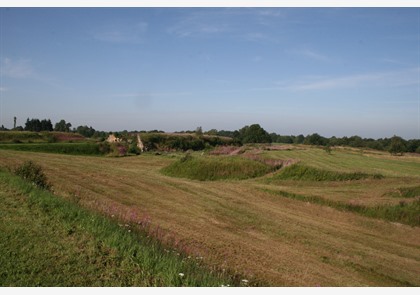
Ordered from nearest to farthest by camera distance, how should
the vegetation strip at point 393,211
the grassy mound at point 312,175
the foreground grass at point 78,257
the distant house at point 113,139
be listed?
the foreground grass at point 78,257 → the vegetation strip at point 393,211 → the grassy mound at point 312,175 → the distant house at point 113,139

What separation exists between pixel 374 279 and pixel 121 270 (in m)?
7.98

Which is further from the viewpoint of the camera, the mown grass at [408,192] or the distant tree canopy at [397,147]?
the distant tree canopy at [397,147]

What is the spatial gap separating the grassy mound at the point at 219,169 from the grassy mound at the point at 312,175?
2.69 metres

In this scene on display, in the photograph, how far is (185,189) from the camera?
71.2 feet

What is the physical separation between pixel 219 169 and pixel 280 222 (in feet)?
52.7

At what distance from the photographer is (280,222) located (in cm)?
1552

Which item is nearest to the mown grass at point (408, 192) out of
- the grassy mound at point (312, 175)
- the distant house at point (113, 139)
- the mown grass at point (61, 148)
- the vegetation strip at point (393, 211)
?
the vegetation strip at point (393, 211)

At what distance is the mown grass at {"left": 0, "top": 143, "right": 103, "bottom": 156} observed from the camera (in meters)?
52.2

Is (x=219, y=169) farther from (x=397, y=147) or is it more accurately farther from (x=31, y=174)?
(x=397, y=147)

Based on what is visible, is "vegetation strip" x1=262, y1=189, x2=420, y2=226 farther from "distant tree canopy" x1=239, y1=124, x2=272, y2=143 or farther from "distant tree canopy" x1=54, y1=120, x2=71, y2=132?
"distant tree canopy" x1=54, y1=120, x2=71, y2=132

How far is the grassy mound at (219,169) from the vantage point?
3067 cm

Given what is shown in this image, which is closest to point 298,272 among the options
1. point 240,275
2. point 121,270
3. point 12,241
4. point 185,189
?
point 240,275

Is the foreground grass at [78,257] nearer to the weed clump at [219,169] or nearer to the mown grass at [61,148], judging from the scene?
the weed clump at [219,169]

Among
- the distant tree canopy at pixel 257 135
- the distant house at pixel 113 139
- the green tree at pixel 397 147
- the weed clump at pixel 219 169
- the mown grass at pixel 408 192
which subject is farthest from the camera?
the distant tree canopy at pixel 257 135
